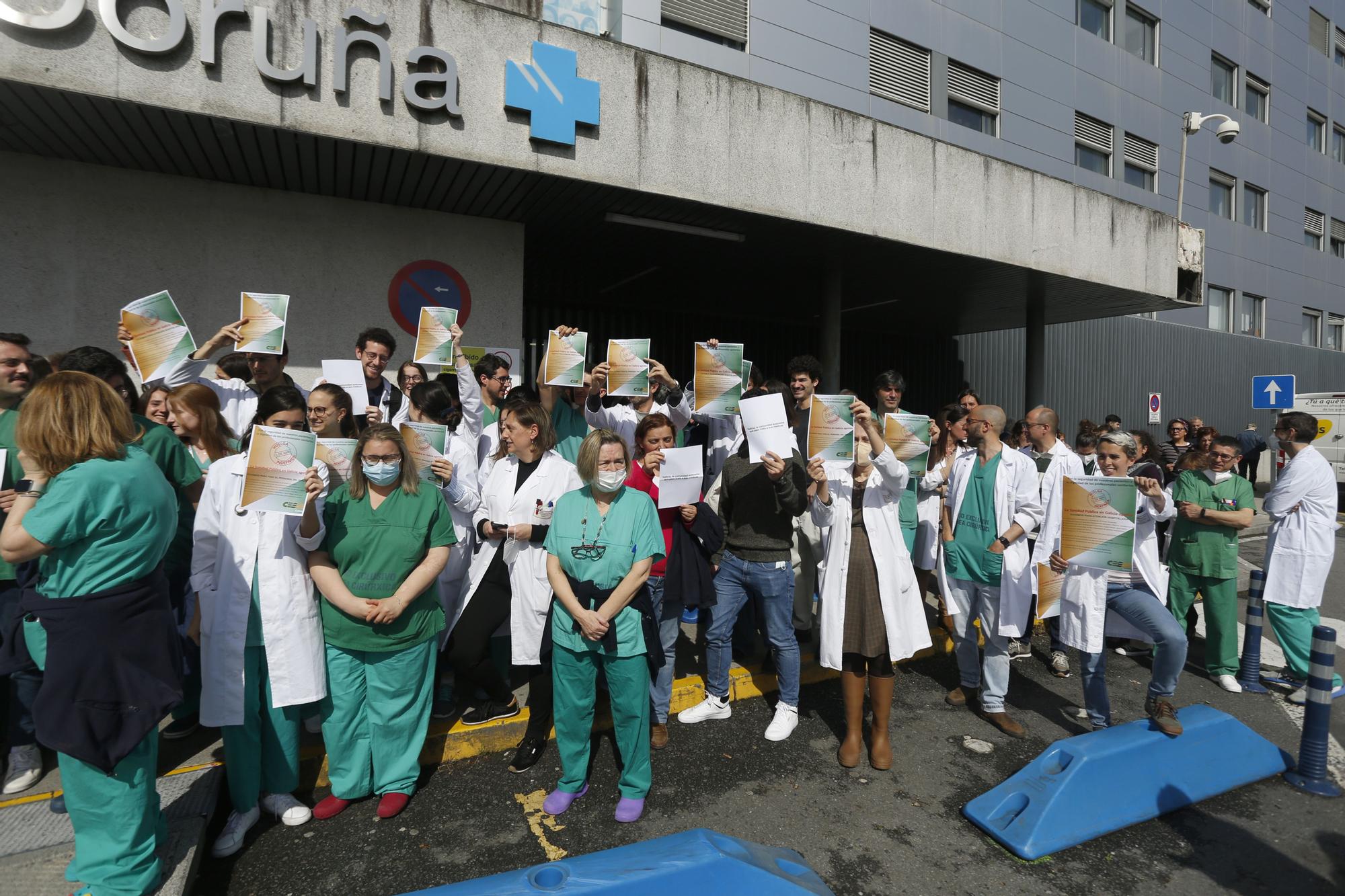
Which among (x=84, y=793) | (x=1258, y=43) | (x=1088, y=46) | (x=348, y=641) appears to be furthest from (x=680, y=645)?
(x=1258, y=43)

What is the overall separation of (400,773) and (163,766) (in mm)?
1307

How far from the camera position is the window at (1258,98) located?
23.6m

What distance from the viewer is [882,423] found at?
16.0 feet

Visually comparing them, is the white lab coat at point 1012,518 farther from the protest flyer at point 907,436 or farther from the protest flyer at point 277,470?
the protest flyer at point 277,470

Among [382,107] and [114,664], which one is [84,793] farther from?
[382,107]

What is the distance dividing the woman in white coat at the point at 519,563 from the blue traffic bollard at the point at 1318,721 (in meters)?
4.27

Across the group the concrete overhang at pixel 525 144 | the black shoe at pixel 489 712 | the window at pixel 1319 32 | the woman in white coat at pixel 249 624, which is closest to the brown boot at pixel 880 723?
A: the black shoe at pixel 489 712

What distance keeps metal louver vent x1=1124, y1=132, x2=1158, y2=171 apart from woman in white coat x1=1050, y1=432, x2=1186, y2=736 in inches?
752

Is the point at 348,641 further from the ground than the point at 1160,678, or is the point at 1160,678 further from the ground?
the point at 348,641

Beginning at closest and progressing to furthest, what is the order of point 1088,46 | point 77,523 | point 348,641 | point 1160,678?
point 77,523 → point 348,641 → point 1160,678 → point 1088,46

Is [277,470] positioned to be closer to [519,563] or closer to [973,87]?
[519,563]

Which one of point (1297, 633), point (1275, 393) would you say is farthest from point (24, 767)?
point (1275, 393)

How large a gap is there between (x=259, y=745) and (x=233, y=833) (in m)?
0.38

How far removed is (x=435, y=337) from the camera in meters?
5.08
